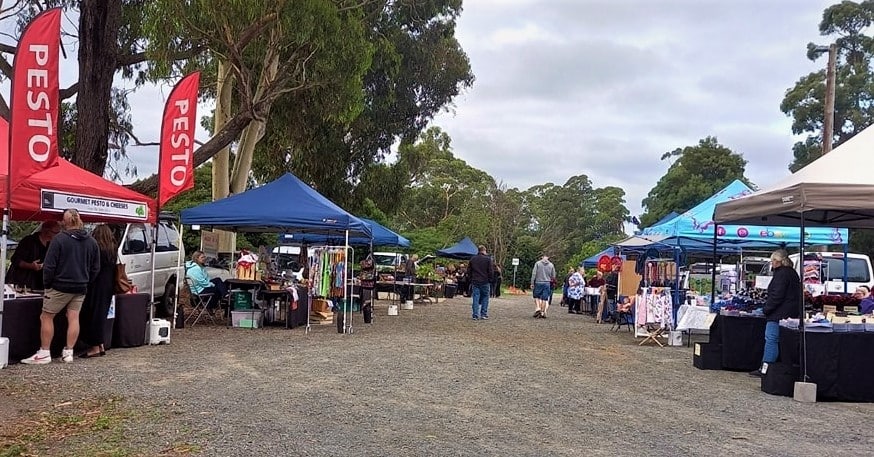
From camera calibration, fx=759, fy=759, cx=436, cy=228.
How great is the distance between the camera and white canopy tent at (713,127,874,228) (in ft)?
24.7

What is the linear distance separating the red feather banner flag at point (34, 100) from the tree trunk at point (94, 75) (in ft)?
17.4

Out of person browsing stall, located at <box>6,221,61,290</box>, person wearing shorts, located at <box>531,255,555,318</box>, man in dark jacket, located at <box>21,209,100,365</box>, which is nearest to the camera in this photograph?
man in dark jacket, located at <box>21,209,100,365</box>

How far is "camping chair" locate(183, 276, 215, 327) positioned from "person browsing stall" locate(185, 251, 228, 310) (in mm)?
85

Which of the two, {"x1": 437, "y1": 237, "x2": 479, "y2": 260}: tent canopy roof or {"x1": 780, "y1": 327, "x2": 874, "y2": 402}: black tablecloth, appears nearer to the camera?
{"x1": 780, "y1": 327, "x2": 874, "y2": 402}: black tablecloth

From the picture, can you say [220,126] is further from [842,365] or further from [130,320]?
[842,365]

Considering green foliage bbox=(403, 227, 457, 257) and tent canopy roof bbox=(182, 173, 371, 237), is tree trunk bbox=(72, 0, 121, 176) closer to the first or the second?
tent canopy roof bbox=(182, 173, 371, 237)

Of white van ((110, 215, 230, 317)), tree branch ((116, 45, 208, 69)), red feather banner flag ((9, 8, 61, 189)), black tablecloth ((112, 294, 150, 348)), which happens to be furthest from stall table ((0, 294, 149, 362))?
tree branch ((116, 45, 208, 69))

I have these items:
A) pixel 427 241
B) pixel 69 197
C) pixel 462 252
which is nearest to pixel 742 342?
pixel 69 197

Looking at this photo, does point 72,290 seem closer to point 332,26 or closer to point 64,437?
point 64,437

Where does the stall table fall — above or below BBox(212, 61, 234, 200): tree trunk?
below

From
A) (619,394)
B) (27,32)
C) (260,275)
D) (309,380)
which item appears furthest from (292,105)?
(619,394)

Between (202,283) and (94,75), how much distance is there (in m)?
4.12

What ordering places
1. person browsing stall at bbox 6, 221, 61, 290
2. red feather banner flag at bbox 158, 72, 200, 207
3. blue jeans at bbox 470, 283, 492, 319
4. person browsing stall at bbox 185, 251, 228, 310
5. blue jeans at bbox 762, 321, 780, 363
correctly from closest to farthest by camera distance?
blue jeans at bbox 762, 321, 780, 363 < person browsing stall at bbox 6, 221, 61, 290 < red feather banner flag at bbox 158, 72, 200, 207 < person browsing stall at bbox 185, 251, 228, 310 < blue jeans at bbox 470, 283, 492, 319

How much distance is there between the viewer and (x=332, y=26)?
538 inches
